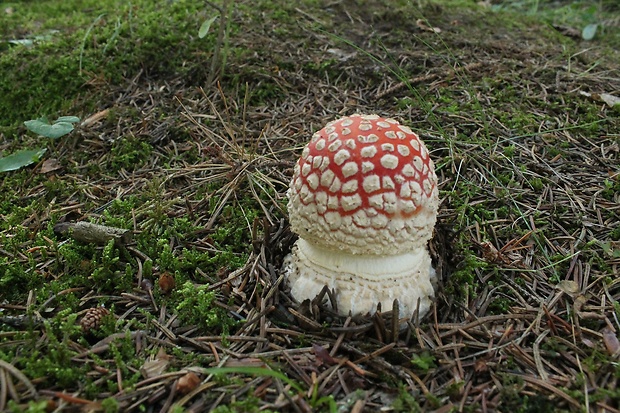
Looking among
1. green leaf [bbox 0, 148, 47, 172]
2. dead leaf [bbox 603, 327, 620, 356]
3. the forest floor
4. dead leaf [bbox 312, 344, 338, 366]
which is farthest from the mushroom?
green leaf [bbox 0, 148, 47, 172]

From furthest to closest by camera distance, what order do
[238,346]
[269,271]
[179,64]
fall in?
[179,64] < [269,271] < [238,346]

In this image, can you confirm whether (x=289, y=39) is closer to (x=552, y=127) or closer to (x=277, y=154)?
Result: (x=277, y=154)

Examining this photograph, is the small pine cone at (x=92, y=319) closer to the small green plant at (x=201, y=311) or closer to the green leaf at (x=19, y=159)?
the small green plant at (x=201, y=311)

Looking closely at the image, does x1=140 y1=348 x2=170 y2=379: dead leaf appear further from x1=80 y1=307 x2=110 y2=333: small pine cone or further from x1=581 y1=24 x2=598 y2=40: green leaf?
x1=581 y1=24 x2=598 y2=40: green leaf

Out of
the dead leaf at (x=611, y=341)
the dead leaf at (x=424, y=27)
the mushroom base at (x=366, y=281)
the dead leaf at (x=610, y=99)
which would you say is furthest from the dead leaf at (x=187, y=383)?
the dead leaf at (x=424, y=27)

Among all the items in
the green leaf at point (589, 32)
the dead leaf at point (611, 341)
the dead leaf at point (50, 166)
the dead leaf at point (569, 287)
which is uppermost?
the dead leaf at point (50, 166)

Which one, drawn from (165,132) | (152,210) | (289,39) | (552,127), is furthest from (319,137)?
(289,39)

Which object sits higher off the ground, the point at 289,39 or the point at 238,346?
the point at 289,39

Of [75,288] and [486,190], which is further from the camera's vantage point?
[486,190]

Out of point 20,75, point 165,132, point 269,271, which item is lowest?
point 269,271
